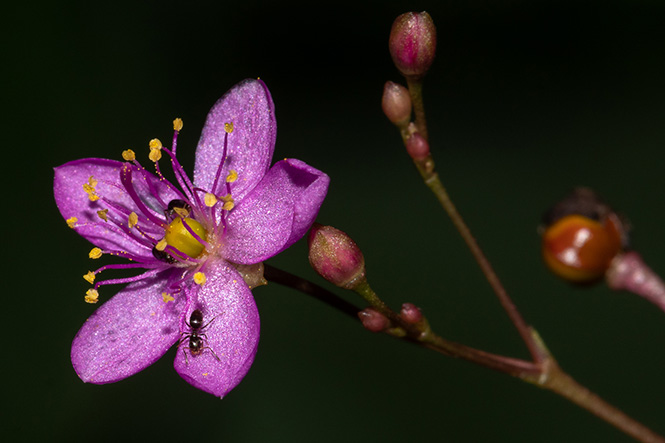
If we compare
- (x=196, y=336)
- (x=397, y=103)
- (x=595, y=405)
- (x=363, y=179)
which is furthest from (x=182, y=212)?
(x=363, y=179)

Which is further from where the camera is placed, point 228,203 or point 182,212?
point 182,212

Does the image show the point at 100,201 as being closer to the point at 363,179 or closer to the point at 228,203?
the point at 228,203

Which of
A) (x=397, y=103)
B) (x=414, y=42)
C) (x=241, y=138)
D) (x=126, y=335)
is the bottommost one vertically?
(x=126, y=335)

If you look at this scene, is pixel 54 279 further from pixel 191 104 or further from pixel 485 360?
pixel 485 360

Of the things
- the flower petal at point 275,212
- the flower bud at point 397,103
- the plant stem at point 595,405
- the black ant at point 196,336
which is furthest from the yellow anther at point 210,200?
the plant stem at point 595,405

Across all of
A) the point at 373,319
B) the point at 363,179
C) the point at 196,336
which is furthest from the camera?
the point at 363,179

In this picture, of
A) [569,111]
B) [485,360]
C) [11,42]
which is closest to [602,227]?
[485,360]

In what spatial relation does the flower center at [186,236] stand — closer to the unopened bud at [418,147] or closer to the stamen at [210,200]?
the stamen at [210,200]
